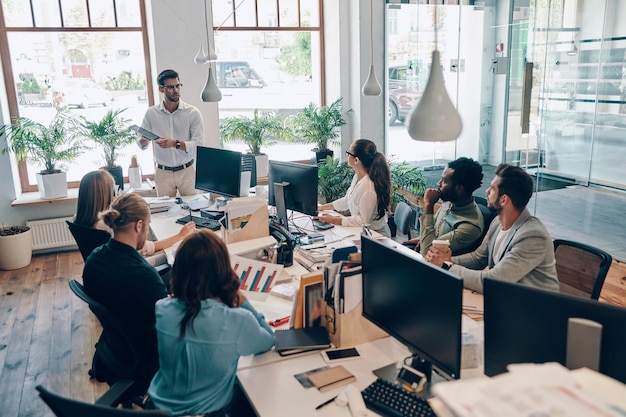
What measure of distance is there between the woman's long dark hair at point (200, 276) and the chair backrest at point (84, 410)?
49 cm

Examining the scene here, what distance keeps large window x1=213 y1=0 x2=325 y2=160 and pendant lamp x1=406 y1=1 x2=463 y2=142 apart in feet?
17.4

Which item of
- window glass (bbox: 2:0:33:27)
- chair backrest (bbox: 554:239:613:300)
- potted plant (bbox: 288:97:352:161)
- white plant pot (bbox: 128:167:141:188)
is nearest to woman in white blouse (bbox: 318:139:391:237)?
chair backrest (bbox: 554:239:613:300)

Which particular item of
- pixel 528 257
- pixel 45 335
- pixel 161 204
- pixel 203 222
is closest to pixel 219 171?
pixel 203 222

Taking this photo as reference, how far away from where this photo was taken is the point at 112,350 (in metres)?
2.61

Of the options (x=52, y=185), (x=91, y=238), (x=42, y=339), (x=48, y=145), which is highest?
(x=48, y=145)

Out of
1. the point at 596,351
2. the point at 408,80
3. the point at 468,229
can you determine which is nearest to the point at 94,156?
the point at 408,80

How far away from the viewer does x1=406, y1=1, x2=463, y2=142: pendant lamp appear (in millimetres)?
1938

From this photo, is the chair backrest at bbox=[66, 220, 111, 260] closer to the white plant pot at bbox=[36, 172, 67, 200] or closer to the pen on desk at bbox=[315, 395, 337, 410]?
the pen on desk at bbox=[315, 395, 337, 410]

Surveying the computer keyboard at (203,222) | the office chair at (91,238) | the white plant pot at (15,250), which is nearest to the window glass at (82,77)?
the white plant pot at (15,250)

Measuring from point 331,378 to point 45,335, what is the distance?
10.2ft

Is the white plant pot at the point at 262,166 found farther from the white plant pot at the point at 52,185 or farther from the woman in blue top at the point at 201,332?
the woman in blue top at the point at 201,332

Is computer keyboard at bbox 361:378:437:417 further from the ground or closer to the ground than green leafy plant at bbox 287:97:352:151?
closer to the ground

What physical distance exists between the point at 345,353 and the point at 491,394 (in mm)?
1335

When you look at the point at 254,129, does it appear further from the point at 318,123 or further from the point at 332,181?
the point at 332,181
